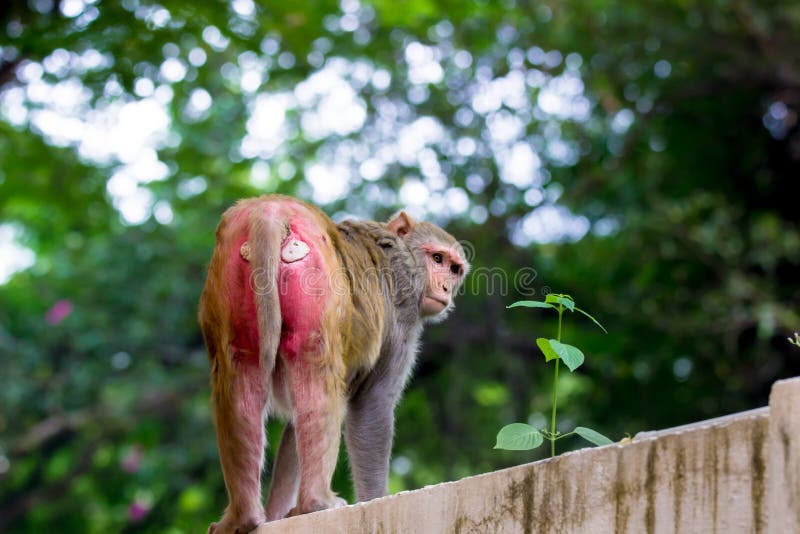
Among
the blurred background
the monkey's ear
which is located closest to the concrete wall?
the monkey's ear

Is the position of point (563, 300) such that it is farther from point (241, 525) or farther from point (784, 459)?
point (241, 525)

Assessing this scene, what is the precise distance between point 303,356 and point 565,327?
25.3 feet

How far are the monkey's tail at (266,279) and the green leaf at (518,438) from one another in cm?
118

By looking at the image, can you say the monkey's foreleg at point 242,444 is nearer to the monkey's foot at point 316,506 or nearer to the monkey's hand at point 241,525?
the monkey's hand at point 241,525

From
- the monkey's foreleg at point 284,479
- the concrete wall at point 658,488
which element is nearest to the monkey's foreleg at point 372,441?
the monkey's foreleg at point 284,479

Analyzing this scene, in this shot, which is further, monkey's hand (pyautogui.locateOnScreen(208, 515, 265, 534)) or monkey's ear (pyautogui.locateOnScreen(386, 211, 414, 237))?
monkey's ear (pyautogui.locateOnScreen(386, 211, 414, 237))

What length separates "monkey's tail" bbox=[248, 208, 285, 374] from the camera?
4.27 m

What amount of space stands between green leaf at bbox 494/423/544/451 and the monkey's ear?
2423mm

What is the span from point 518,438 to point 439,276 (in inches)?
90.2

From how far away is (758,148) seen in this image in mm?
12586

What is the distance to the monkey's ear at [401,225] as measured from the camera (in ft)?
19.1

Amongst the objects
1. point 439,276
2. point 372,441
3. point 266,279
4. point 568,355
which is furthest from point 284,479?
point 568,355

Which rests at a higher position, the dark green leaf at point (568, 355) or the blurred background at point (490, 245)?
the dark green leaf at point (568, 355)

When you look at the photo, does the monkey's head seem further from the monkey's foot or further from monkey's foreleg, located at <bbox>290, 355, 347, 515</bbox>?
the monkey's foot
